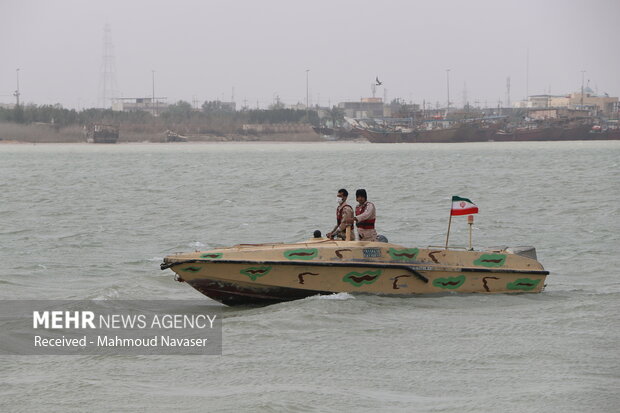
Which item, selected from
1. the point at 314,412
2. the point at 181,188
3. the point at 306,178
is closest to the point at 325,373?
the point at 314,412

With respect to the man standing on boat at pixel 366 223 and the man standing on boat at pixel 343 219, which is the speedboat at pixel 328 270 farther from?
the man standing on boat at pixel 366 223

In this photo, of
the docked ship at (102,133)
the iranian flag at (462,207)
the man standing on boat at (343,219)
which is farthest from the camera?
the docked ship at (102,133)

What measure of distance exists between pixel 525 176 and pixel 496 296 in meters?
43.4

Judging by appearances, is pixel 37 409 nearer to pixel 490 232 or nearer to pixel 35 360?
pixel 35 360

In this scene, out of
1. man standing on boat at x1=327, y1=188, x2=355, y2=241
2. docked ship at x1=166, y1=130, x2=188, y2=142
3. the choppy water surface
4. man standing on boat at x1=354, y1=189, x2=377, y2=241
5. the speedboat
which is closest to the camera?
the choppy water surface

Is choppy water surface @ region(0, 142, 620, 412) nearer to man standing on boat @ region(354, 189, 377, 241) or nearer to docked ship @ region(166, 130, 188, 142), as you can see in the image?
man standing on boat @ region(354, 189, 377, 241)

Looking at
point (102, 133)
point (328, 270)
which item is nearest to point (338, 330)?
point (328, 270)

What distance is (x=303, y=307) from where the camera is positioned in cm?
1565

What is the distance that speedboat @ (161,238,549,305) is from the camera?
622 inches

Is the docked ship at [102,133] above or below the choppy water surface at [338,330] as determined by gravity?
above

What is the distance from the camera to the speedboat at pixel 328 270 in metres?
15.8

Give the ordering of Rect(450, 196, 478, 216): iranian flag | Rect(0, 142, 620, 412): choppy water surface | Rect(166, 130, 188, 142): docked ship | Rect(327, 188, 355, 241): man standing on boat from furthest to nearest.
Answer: Rect(166, 130, 188, 142): docked ship, Rect(450, 196, 478, 216): iranian flag, Rect(327, 188, 355, 241): man standing on boat, Rect(0, 142, 620, 412): choppy water surface

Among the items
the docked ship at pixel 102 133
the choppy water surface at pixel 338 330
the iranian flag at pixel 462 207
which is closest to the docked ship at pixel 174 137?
the docked ship at pixel 102 133

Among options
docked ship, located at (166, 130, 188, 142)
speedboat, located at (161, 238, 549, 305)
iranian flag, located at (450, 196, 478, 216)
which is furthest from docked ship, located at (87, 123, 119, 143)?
speedboat, located at (161, 238, 549, 305)
